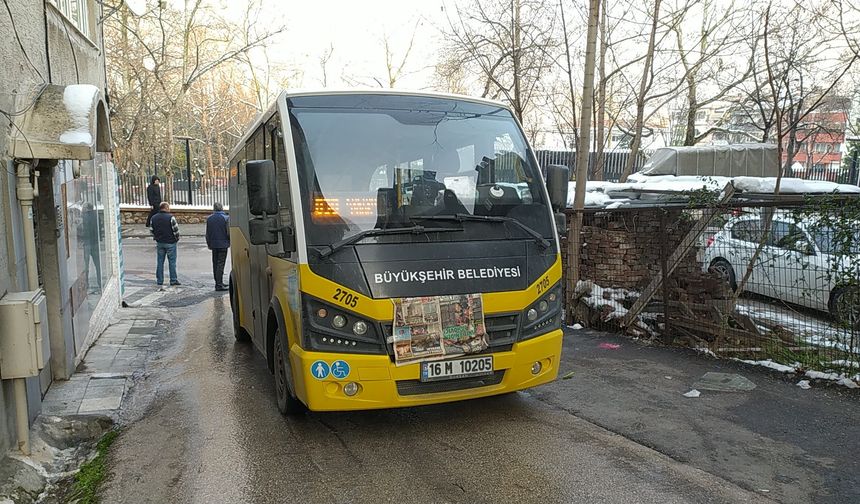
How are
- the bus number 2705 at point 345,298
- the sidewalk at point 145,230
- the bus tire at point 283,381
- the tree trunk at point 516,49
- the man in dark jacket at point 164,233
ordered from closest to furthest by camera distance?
1. the bus number 2705 at point 345,298
2. the bus tire at point 283,381
3. the tree trunk at point 516,49
4. the man in dark jacket at point 164,233
5. the sidewalk at point 145,230

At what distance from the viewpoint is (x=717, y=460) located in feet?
14.9

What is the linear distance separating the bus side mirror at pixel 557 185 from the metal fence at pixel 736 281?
→ 230cm

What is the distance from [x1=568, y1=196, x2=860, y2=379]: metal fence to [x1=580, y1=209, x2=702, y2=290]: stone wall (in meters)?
0.01

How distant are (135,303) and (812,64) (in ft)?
44.3

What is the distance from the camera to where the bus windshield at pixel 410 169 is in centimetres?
496

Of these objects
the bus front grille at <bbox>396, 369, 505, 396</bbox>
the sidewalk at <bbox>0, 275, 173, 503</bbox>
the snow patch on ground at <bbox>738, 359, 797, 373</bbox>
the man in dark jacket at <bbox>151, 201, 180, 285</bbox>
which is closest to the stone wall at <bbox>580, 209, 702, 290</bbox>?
the snow patch on ground at <bbox>738, 359, 797, 373</bbox>

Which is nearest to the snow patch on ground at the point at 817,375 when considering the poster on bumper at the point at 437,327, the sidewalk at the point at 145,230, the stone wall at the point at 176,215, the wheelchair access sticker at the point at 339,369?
the poster on bumper at the point at 437,327

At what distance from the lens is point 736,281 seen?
23.6ft

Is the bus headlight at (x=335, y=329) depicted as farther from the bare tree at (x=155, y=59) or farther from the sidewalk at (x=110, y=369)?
the bare tree at (x=155, y=59)

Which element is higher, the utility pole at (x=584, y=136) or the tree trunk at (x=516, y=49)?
the tree trunk at (x=516, y=49)

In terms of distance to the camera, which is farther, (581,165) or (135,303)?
(135,303)

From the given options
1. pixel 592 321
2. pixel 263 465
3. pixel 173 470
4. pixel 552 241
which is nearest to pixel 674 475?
pixel 552 241

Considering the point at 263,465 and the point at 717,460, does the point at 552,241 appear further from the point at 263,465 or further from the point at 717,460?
the point at 263,465

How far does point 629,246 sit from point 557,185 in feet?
11.4
